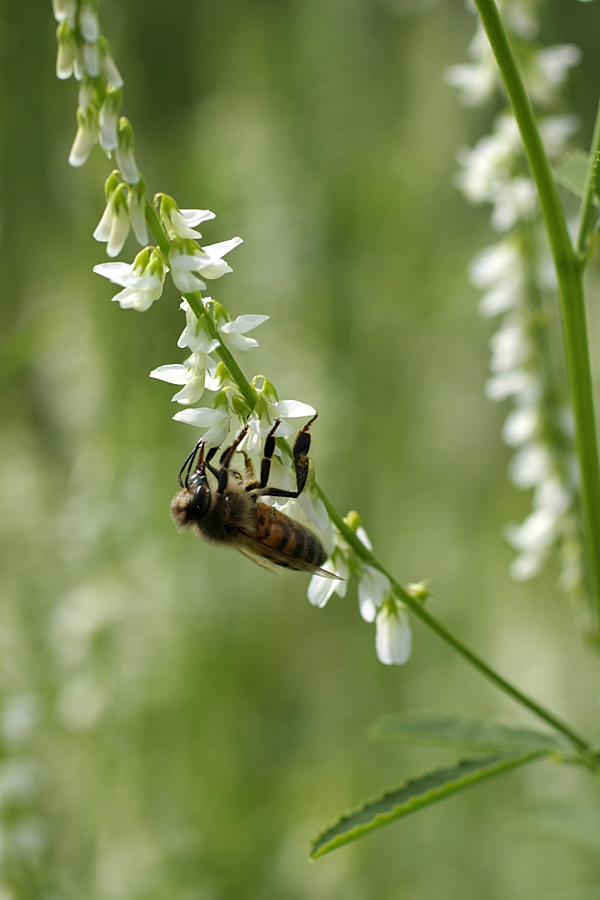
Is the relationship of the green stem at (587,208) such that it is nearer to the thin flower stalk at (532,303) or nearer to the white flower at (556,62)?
the thin flower stalk at (532,303)

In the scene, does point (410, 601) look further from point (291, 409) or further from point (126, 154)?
point (126, 154)

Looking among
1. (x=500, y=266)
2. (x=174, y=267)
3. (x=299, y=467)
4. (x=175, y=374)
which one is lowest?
(x=299, y=467)

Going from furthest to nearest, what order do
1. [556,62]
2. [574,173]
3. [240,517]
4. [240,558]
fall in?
[240,558] → [556,62] → [240,517] → [574,173]

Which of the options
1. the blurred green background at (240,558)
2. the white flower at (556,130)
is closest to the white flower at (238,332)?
the white flower at (556,130)

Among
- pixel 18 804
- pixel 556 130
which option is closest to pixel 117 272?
pixel 556 130

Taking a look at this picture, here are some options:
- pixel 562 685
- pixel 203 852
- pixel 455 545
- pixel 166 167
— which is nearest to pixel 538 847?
pixel 562 685

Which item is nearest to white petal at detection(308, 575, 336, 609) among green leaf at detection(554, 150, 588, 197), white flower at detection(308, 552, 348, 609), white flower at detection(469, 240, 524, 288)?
white flower at detection(308, 552, 348, 609)

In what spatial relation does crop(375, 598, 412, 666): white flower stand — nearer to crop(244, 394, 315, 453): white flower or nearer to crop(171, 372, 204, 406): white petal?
crop(244, 394, 315, 453): white flower
